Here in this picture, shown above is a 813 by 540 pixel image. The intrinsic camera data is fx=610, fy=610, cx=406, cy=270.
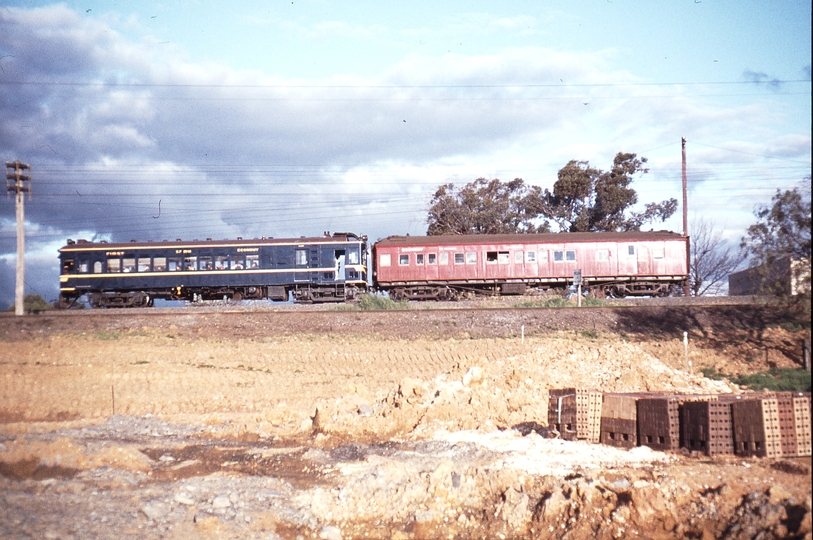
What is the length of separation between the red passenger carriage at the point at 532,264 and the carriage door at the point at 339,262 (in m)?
1.83

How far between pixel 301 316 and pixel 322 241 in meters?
9.56

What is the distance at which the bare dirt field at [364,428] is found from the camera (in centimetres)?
761

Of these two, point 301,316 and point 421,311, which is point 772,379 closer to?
point 421,311

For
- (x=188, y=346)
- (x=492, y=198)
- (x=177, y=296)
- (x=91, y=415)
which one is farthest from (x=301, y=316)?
(x=492, y=198)

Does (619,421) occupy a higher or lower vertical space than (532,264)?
lower

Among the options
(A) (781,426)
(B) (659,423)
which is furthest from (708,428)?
(A) (781,426)

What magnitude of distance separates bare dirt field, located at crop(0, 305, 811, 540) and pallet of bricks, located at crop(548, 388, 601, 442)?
0.33 m

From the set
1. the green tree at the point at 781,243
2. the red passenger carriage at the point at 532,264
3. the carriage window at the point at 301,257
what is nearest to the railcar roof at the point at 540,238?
the red passenger carriage at the point at 532,264

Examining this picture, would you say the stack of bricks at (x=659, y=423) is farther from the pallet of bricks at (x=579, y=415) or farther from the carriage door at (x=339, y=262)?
the carriage door at (x=339, y=262)

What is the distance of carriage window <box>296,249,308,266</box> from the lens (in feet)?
104

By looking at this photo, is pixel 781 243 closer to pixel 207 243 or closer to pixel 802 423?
pixel 802 423

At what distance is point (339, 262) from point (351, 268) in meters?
0.73

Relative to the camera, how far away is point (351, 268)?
31.8 metres

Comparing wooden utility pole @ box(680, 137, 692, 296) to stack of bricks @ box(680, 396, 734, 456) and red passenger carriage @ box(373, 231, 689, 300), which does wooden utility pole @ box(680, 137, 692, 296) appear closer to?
red passenger carriage @ box(373, 231, 689, 300)
